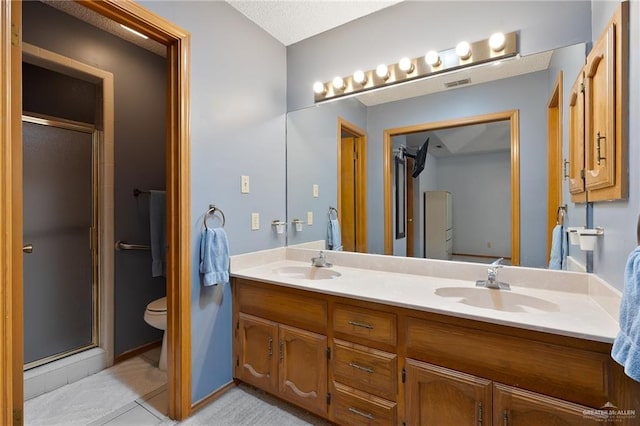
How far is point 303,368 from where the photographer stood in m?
1.60

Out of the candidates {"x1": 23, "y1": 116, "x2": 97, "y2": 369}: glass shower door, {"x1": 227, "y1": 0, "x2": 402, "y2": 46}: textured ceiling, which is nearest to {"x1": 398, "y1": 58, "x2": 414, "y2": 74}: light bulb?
{"x1": 227, "y1": 0, "x2": 402, "y2": 46}: textured ceiling

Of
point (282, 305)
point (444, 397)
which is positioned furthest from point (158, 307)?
point (444, 397)

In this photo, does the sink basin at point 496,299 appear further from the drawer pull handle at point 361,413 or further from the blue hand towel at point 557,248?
the drawer pull handle at point 361,413

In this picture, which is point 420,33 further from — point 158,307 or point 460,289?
point 158,307

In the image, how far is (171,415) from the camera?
1.64 meters

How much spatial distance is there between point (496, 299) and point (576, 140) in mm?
818

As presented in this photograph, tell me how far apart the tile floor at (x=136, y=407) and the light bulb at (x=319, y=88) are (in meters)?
2.07

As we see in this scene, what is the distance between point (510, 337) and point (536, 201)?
85cm

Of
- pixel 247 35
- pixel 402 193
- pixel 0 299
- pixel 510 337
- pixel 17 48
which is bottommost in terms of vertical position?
pixel 510 337

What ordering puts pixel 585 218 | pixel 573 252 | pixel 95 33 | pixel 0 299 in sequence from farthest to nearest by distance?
pixel 95 33
pixel 573 252
pixel 585 218
pixel 0 299

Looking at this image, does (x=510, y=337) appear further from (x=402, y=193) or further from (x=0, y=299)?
(x=0, y=299)

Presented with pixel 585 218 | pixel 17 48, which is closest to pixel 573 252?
pixel 585 218

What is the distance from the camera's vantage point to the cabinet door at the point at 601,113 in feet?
3.42

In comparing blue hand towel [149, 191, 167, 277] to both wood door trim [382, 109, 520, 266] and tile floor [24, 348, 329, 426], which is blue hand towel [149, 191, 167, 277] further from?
wood door trim [382, 109, 520, 266]
